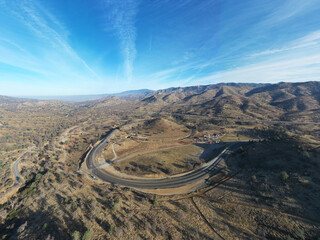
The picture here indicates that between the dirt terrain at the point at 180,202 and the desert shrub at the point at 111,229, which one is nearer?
the dirt terrain at the point at 180,202

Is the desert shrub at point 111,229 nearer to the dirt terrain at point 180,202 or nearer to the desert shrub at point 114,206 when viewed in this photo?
the dirt terrain at point 180,202

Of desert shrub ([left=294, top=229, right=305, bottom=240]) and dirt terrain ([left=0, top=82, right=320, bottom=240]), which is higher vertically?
desert shrub ([left=294, top=229, right=305, bottom=240])

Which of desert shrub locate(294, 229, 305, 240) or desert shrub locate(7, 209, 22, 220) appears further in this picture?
desert shrub locate(7, 209, 22, 220)

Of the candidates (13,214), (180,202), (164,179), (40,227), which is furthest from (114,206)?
(13,214)

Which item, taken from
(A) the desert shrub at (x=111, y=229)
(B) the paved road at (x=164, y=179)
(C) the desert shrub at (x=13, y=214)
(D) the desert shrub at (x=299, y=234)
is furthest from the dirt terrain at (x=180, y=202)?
(B) the paved road at (x=164, y=179)

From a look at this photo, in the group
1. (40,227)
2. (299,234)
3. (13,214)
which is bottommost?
(13,214)

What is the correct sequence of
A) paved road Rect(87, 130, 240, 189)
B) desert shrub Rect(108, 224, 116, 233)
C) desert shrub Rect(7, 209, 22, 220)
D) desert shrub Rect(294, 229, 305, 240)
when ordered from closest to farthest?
1. desert shrub Rect(294, 229, 305, 240)
2. desert shrub Rect(108, 224, 116, 233)
3. desert shrub Rect(7, 209, 22, 220)
4. paved road Rect(87, 130, 240, 189)

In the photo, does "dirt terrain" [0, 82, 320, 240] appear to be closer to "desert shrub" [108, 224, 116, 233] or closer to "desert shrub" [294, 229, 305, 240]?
"desert shrub" [108, 224, 116, 233]

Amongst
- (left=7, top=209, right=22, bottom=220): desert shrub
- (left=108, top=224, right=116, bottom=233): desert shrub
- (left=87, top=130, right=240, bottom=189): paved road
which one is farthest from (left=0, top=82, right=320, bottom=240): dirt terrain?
(left=87, top=130, right=240, bottom=189): paved road

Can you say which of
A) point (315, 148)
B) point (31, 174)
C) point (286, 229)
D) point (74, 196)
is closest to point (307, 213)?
point (286, 229)

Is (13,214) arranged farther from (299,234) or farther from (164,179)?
(299,234)

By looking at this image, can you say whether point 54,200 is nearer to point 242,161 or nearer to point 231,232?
point 231,232

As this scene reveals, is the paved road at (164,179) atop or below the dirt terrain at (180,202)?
below
